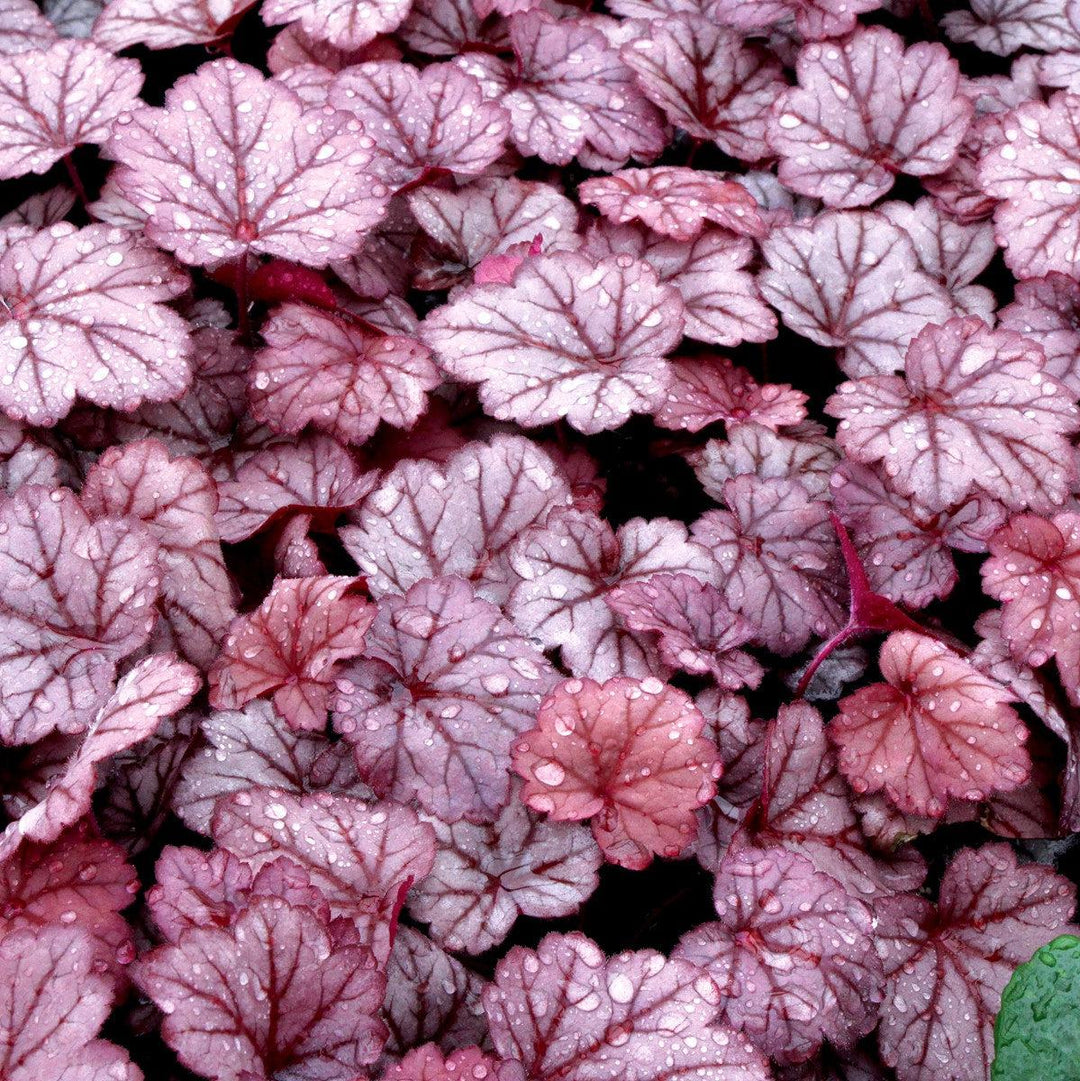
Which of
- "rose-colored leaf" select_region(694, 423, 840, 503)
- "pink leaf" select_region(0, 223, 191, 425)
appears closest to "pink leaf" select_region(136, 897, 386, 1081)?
"pink leaf" select_region(0, 223, 191, 425)

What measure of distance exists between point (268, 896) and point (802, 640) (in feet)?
2.96

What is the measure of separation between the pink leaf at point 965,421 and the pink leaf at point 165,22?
149cm

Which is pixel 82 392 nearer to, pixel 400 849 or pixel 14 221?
pixel 14 221

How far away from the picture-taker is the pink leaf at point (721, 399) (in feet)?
6.08

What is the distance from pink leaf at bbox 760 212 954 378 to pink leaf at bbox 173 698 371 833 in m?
1.16

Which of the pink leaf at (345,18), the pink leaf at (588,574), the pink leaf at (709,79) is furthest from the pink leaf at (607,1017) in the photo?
the pink leaf at (345,18)

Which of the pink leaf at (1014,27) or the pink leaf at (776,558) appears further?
the pink leaf at (1014,27)

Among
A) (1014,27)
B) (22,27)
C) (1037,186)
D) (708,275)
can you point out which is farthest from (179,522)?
(1014,27)

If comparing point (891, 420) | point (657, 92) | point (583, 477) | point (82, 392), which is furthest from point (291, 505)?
point (657, 92)

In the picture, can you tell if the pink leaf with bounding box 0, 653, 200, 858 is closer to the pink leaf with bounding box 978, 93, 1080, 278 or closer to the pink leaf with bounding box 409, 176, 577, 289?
the pink leaf with bounding box 409, 176, 577, 289

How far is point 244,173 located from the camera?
1.84 m

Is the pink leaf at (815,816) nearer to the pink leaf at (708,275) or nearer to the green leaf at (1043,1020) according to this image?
the green leaf at (1043,1020)

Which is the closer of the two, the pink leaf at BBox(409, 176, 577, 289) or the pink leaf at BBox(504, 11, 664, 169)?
the pink leaf at BBox(409, 176, 577, 289)

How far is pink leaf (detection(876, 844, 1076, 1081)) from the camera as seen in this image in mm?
1425
